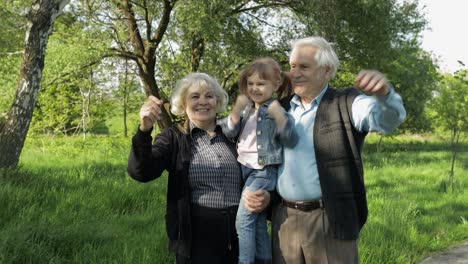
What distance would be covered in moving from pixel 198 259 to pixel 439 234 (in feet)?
14.5

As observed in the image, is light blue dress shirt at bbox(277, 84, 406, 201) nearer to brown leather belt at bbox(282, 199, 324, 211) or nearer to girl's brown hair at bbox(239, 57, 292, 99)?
brown leather belt at bbox(282, 199, 324, 211)

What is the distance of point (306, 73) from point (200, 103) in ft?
2.06

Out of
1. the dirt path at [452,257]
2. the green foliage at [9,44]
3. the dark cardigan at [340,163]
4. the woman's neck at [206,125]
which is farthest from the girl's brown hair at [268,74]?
the green foliage at [9,44]

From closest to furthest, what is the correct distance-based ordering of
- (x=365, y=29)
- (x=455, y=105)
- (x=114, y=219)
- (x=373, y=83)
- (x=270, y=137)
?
1. (x=373, y=83)
2. (x=270, y=137)
3. (x=114, y=219)
4. (x=455, y=105)
5. (x=365, y=29)

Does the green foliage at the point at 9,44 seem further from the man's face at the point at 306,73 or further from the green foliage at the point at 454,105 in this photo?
the green foliage at the point at 454,105

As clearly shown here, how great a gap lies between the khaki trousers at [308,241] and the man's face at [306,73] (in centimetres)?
67

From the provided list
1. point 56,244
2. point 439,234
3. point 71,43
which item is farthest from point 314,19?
point 56,244

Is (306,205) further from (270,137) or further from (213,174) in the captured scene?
(213,174)

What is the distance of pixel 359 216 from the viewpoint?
7.75ft

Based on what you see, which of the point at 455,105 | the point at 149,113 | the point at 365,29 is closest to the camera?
the point at 149,113

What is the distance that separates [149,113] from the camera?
2242mm

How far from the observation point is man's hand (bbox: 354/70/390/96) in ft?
6.60

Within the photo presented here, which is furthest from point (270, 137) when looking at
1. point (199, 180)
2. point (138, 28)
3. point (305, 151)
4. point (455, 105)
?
point (138, 28)

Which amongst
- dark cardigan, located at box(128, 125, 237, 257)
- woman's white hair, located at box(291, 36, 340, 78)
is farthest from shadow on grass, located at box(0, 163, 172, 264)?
woman's white hair, located at box(291, 36, 340, 78)
